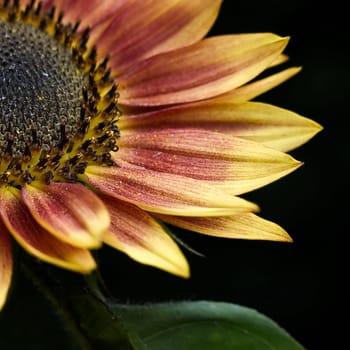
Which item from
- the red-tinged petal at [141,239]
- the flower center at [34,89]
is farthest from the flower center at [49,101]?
the red-tinged petal at [141,239]

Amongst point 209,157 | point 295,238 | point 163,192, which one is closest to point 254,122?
point 209,157

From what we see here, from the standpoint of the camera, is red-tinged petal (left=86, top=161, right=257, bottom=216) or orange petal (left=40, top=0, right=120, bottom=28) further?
orange petal (left=40, top=0, right=120, bottom=28)

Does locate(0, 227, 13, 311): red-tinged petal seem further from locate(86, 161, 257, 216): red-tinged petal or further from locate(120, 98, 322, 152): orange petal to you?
locate(120, 98, 322, 152): orange petal

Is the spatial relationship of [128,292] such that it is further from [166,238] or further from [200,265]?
[166,238]

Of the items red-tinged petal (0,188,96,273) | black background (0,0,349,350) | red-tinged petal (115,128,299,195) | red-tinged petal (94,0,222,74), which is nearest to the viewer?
red-tinged petal (0,188,96,273)

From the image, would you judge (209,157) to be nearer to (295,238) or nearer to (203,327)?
(203,327)

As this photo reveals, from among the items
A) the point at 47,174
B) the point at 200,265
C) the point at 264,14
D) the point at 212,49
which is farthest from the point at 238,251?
the point at 47,174

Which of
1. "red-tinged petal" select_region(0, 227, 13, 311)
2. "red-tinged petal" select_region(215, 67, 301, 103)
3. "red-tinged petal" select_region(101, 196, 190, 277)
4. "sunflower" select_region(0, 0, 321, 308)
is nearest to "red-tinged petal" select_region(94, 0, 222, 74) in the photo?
"sunflower" select_region(0, 0, 321, 308)
